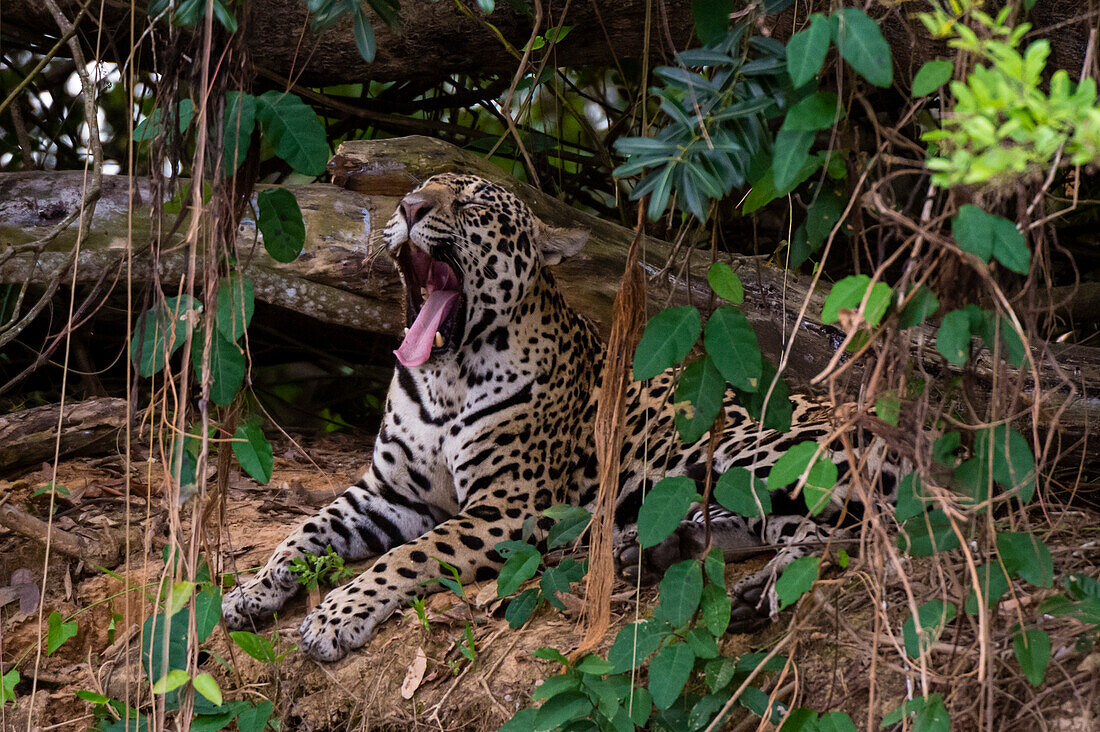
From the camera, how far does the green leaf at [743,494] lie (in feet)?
8.89

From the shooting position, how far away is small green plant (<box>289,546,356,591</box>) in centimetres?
411

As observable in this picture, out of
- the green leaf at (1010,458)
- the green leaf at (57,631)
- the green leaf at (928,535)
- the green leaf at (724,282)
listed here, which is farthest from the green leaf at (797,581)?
the green leaf at (57,631)

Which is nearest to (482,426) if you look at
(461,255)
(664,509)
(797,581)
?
(461,255)

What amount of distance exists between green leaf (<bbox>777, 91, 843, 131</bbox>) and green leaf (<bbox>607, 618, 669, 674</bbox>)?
58.3 inches

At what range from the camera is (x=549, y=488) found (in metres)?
4.50

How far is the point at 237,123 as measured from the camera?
2611 millimetres

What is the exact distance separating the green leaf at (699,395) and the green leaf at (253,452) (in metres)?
1.17

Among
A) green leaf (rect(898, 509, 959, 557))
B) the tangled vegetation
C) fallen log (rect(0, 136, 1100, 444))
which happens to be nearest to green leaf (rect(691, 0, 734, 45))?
the tangled vegetation

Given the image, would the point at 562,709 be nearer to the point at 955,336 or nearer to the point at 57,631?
the point at 955,336

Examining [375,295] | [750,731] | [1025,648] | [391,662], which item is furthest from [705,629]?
[375,295]

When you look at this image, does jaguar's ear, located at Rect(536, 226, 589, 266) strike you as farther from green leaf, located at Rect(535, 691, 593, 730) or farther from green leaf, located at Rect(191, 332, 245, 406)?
green leaf, located at Rect(535, 691, 593, 730)

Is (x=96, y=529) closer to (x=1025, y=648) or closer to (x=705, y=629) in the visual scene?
(x=705, y=629)

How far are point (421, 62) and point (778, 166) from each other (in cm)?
347

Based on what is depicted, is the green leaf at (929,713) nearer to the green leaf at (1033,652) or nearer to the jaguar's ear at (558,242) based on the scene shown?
the green leaf at (1033,652)
